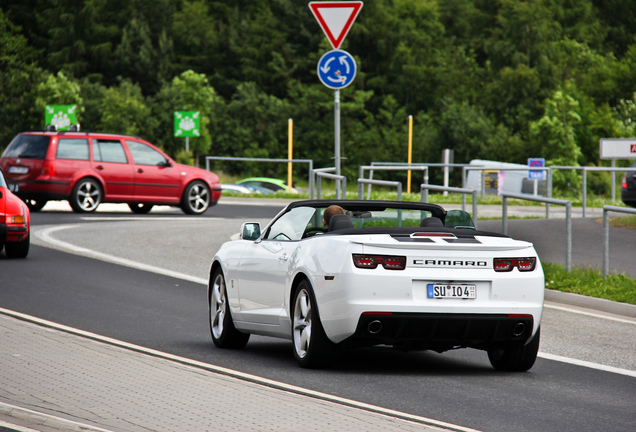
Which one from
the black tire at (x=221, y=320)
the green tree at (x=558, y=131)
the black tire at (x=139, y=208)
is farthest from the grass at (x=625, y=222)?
the green tree at (x=558, y=131)

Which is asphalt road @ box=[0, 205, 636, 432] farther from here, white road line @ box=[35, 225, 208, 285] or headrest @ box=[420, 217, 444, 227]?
headrest @ box=[420, 217, 444, 227]

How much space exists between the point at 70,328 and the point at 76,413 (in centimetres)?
412

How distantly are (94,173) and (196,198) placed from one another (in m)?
2.63

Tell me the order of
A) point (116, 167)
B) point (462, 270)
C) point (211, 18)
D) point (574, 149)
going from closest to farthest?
point (462, 270) → point (116, 167) → point (574, 149) → point (211, 18)

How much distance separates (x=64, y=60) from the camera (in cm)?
8225

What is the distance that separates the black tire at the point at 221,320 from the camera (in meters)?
9.80

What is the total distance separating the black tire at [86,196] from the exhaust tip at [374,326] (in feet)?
63.7

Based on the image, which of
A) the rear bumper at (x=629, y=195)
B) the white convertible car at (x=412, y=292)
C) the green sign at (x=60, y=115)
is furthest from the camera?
the green sign at (x=60, y=115)

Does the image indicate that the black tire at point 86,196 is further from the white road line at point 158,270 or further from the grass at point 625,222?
the grass at point 625,222

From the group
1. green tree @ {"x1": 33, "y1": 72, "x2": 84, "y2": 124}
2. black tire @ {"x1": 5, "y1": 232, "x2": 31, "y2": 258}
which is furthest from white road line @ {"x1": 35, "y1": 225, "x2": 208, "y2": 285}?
green tree @ {"x1": 33, "y1": 72, "x2": 84, "y2": 124}

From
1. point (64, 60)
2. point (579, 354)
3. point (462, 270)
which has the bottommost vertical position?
point (579, 354)

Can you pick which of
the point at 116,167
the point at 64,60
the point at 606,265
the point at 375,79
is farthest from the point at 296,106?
the point at 606,265

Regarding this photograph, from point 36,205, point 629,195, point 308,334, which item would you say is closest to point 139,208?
point 36,205

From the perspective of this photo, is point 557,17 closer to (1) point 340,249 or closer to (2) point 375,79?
(2) point 375,79
